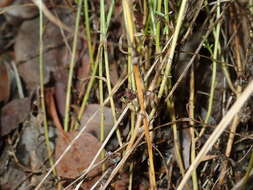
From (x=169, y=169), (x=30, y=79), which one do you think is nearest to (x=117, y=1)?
(x=30, y=79)

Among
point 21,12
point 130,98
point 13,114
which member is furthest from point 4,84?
point 130,98

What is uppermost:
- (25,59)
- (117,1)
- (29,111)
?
(117,1)

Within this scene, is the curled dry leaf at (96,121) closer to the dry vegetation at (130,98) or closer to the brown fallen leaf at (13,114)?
the dry vegetation at (130,98)

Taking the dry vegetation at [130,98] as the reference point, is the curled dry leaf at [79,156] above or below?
below

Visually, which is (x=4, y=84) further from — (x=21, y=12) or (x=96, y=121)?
(x=96, y=121)

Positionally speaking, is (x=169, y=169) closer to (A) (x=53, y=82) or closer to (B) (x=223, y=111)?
(B) (x=223, y=111)

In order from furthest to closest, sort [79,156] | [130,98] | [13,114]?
[13,114] < [79,156] < [130,98]

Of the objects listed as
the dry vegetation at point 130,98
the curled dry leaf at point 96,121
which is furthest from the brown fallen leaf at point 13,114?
the curled dry leaf at point 96,121

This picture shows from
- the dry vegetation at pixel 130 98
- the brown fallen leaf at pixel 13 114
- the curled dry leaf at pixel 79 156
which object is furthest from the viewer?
the brown fallen leaf at pixel 13 114
